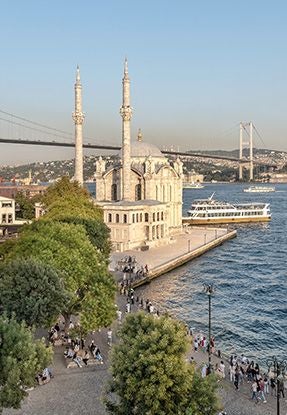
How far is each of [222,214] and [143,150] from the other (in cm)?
2204

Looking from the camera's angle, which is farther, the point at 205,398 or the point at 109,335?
the point at 109,335

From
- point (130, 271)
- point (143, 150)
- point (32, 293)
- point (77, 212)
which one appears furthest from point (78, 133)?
point (32, 293)

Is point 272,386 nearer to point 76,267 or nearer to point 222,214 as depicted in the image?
point 76,267

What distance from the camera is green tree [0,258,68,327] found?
51.9 ft

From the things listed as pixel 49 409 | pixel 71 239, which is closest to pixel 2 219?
pixel 71 239

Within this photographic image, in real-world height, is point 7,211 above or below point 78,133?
below

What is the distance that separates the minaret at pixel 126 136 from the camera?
147 feet

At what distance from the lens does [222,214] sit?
7006cm

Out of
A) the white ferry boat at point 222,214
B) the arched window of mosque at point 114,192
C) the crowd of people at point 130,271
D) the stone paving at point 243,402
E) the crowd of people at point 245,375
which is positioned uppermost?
the arched window of mosque at point 114,192

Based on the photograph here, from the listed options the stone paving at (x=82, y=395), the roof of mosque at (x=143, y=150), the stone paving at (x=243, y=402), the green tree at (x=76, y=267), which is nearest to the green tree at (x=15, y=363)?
the stone paving at (x=82, y=395)

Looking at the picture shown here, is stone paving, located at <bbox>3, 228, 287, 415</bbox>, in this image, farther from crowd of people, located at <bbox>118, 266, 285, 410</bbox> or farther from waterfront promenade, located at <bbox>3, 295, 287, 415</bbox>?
crowd of people, located at <bbox>118, 266, 285, 410</bbox>

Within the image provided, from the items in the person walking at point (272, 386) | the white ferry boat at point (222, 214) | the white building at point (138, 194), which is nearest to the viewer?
the person walking at point (272, 386)

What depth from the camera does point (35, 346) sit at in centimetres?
1177

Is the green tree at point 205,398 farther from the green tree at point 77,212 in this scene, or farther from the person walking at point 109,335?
the green tree at point 77,212
